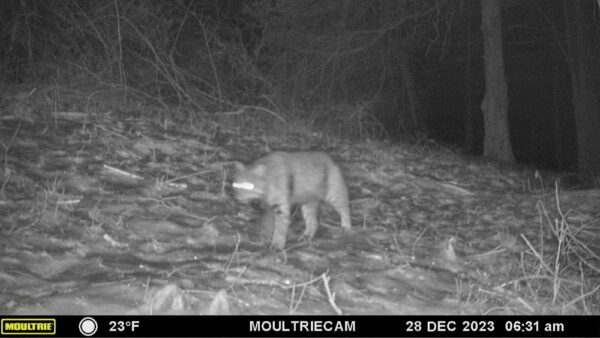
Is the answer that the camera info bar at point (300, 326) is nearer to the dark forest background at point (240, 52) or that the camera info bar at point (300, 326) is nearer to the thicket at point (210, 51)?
the dark forest background at point (240, 52)

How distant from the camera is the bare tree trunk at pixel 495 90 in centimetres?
1573

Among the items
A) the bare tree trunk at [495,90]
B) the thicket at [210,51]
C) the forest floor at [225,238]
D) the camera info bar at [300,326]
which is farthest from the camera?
the bare tree trunk at [495,90]

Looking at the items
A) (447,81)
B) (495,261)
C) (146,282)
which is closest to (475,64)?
(447,81)

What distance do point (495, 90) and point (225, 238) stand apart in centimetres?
1095

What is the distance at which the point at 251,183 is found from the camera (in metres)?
6.49

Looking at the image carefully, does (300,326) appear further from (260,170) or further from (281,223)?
(260,170)

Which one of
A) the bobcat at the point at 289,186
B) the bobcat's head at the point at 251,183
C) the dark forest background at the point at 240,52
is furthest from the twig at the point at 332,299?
the dark forest background at the point at 240,52

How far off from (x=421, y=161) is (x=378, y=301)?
282 inches

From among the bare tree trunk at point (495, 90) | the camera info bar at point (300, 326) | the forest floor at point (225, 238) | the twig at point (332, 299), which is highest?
the bare tree trunk at point (495, 90)

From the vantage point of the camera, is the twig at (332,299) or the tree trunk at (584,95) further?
the tree trunk at (584,95)

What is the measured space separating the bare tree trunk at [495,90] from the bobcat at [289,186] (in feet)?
30.3

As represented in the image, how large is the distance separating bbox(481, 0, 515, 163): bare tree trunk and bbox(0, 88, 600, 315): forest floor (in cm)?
488

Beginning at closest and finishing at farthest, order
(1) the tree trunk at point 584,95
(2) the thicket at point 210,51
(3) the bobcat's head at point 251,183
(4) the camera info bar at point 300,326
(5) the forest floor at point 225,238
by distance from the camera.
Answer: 1. (4) the camera info bar at point 300,326
2. (5) the forest floor at point 225,238
3. (3) the bobcat's head at point 251,183
4. (2) the thicket at point 210,51
5. (1) the tree trunk at point 584,95

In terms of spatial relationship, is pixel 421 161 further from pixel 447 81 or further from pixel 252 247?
pixel 447 81
